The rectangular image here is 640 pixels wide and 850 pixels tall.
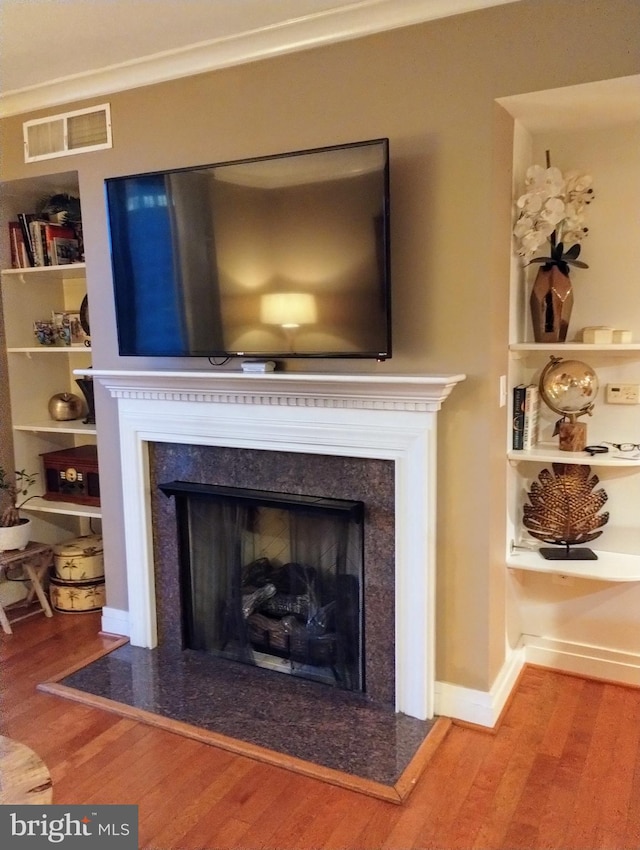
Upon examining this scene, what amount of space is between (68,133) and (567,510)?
258cm

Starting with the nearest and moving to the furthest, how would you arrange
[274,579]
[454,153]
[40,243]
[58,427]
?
[454,153], [274,579], [40,243], [58,427]

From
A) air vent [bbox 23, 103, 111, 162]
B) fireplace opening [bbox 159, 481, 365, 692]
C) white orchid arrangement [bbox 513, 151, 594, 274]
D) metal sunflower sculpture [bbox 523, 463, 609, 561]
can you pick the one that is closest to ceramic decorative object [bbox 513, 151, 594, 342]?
white orchid arrangement [bbox 513, 151, 594, 274]

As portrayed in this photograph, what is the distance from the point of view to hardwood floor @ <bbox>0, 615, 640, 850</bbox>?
189 cm

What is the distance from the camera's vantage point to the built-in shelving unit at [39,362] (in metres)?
3.31

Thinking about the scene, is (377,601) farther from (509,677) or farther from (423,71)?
(423,71)

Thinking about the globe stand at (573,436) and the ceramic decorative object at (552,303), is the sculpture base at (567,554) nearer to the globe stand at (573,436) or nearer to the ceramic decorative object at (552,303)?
the globe stand at (573,436)

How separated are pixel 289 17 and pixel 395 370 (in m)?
1.23

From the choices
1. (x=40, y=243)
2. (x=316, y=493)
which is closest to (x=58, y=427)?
(x=40, y=243)

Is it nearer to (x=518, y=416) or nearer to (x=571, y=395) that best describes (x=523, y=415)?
(x=518, y=416)

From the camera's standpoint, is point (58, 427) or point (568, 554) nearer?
point (568, 554)

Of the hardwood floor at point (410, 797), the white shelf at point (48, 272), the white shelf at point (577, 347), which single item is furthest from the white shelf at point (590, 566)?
the white shelf at point (48, 272)

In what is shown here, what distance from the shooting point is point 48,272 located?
3.34 m

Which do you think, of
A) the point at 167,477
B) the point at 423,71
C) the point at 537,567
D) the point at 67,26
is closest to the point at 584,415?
the point at 537,567

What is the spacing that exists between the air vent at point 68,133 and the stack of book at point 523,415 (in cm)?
196
